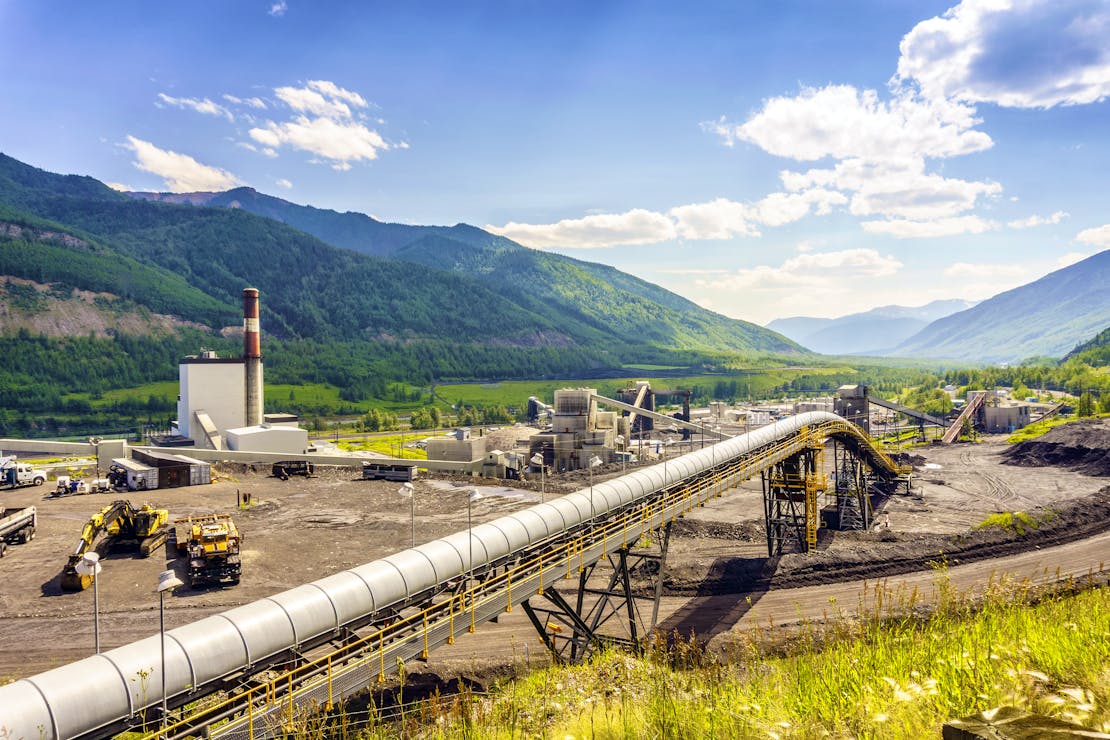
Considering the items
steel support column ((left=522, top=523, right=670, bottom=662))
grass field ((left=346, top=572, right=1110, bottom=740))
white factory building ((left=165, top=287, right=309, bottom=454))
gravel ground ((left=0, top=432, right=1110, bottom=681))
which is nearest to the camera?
grass field ((left=346, top=572, right=1110, bottom=740))

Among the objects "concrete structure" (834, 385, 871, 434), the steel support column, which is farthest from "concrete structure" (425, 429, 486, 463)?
"concrete structure" (834, 385, 871, 434)

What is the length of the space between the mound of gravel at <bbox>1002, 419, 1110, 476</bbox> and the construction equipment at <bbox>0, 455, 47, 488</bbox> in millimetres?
132672

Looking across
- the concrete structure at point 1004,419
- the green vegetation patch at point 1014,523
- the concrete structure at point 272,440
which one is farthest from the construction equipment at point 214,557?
the concrete structure at point 1004,419

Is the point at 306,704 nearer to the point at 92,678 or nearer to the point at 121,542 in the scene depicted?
the point at 92,678

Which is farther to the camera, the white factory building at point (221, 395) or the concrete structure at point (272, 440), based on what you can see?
the white factory building at point (221, 395)

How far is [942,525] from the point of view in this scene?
191 ft

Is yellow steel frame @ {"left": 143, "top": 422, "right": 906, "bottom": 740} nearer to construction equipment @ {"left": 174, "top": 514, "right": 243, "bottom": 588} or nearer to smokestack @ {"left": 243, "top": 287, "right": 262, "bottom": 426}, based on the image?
construction equipment @ {"left": 174, "top": 514, "right": 243, "bottom": 588}

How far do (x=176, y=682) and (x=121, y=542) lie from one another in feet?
122

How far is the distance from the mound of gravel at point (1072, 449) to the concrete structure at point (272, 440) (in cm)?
10834

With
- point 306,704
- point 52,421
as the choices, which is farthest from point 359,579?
point 52,421

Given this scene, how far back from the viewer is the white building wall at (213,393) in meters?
97.9

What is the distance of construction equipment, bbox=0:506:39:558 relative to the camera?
43938mm

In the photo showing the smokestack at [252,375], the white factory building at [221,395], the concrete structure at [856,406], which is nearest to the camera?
the white factory building at [221,395]

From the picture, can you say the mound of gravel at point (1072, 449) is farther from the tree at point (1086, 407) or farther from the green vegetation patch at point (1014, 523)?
the green vegetation patch at point (1014, 523)
